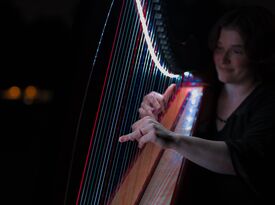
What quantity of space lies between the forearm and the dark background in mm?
367

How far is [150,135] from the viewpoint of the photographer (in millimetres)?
1021

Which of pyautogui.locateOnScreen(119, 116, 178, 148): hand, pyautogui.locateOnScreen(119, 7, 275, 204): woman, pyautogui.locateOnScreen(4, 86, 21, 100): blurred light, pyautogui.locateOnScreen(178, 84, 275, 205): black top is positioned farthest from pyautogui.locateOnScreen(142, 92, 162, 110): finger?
pyautogui.locateOnScreen(4, 86, 21, 100): blurred light

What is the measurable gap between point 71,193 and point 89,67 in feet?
0.82

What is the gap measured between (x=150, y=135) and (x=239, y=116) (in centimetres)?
55

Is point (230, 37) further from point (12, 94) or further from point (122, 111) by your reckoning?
point (12, 94)

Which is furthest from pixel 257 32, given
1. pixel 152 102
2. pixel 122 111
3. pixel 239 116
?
pixel 122 111

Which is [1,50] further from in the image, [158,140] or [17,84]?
[158,140]

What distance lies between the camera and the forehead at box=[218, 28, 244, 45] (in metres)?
1.53

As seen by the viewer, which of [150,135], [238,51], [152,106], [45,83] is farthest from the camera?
[45,83]

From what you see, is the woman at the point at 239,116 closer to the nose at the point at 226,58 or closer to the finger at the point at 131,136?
the nose at the point at 226,58

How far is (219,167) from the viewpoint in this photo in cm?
116

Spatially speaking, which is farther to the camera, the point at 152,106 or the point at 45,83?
the point at 45,83

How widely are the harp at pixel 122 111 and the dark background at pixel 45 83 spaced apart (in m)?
0.02

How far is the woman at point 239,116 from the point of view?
46.3 inches
